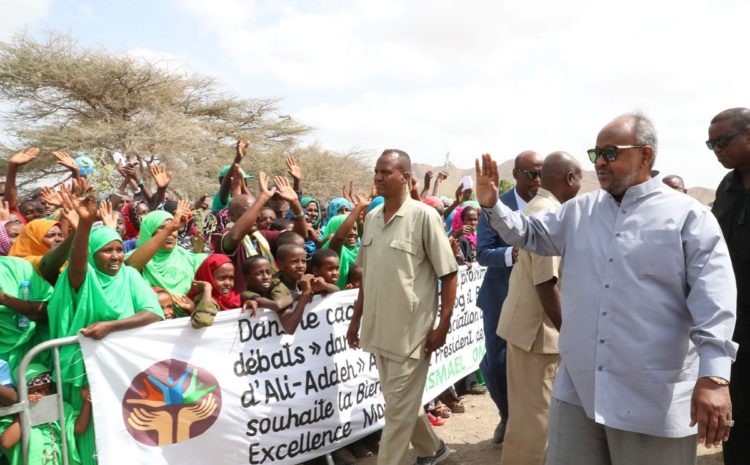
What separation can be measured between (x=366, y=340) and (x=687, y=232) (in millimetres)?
2209

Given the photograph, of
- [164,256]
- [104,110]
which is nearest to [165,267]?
[164,256]

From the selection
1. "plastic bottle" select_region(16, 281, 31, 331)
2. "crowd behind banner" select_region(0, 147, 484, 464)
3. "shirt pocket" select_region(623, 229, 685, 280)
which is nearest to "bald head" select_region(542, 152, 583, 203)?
"shirt pocket" select_region(623, 229, 685, 280)

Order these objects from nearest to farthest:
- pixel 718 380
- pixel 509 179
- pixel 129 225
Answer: pixel 718 380
pixel 129 225
pixel 509 179

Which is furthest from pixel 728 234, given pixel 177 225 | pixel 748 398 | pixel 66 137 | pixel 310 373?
pixel 66 137

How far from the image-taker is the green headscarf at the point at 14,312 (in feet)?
11.1

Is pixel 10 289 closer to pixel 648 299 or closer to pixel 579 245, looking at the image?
pixel 579 245

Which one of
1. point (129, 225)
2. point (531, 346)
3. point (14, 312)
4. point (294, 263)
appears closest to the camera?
point (14, 312)

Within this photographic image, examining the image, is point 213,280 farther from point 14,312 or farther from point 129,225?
point 129,225

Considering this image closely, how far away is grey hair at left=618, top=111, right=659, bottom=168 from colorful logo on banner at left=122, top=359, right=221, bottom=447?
280cm

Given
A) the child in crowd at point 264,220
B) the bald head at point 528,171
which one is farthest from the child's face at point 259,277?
the bald head at point 528,171

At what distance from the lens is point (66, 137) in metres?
22.5

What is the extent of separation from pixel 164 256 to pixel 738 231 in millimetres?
4054

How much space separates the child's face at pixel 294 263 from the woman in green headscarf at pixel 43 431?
5.13ft

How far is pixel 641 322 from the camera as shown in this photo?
2.31m
